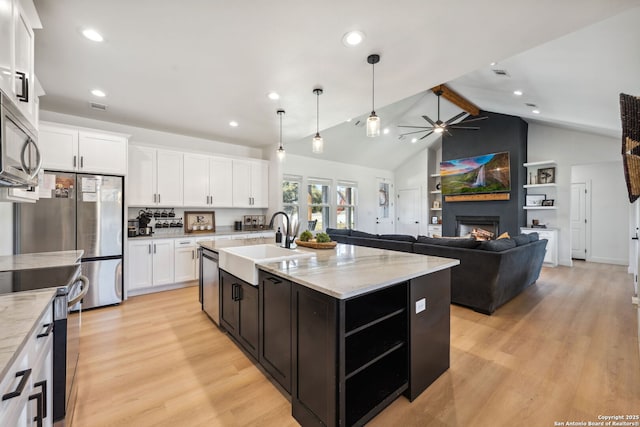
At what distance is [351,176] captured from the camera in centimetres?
776

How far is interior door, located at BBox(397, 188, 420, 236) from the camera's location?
8.72 m

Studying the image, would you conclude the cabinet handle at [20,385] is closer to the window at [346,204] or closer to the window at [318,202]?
the window at [318,202]

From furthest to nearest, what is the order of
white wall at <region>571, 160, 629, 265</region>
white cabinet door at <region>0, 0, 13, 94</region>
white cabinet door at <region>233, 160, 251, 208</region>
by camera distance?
1. white wall at <region>571, 160, 629, 265</region>
2. white cabinet door at <region>233, 160, 251, 208</region>
3. white cabinet door at <region>0, 0, 13, 94</region>

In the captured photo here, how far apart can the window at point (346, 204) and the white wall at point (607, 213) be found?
563cm

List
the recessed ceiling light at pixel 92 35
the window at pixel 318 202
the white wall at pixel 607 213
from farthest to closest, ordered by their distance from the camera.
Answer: the window at pixel 318 202 → the white wall at pixel 607 213 → the recessed ceiling light at pixel 92 35

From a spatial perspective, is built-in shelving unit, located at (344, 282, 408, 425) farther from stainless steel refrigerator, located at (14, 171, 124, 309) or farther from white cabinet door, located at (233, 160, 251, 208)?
white cabinet door, located at (233, 160, 251, 208)

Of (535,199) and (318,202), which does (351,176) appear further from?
(535,199)

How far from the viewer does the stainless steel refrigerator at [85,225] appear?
9.90 ft

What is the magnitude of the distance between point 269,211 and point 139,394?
12.9 ft

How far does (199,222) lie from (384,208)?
19.7ft

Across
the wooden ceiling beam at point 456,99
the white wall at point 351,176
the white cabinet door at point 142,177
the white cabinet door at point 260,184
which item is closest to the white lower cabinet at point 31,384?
the white cabinet door at point 142,177

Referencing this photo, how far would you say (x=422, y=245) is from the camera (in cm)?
367

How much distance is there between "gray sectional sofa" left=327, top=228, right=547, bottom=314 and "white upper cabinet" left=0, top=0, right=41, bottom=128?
12.5ft

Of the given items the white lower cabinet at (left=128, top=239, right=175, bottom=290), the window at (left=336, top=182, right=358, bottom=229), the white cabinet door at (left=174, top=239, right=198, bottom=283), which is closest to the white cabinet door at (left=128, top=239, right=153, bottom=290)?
the white lower cabinet at (left=128, top=239, right=175, bottom=290)
